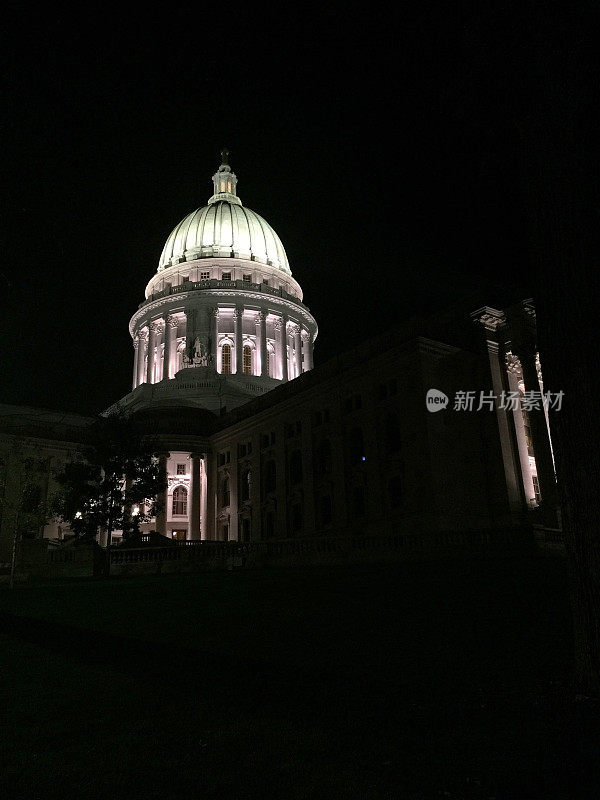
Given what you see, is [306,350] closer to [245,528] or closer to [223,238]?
[223,238]

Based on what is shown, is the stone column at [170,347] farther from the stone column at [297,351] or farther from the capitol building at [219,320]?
the stone column at [297,351]

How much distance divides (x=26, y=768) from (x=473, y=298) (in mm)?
52127

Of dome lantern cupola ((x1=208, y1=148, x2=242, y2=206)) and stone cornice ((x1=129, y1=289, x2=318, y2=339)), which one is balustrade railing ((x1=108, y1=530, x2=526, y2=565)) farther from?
dome lantern cupola ((x1=208, y1=148, x2=242, y2=206))

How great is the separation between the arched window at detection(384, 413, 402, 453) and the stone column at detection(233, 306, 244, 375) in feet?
123

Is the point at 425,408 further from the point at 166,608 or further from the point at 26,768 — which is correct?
the point at 26,768

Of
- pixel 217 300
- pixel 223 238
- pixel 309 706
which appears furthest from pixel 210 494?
pixel 309 706

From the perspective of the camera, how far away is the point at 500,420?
48.2 metres

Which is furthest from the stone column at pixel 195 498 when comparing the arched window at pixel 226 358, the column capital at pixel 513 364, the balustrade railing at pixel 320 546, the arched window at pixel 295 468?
the column capital at pixel 513 364

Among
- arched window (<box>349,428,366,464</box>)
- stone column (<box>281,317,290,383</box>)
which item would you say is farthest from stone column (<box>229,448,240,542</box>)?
stone column (<box>281,317,290,383</box>)

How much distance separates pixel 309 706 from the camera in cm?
671

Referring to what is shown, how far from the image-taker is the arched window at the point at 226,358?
86250 millimetres

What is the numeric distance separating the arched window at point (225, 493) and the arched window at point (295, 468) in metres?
11.4

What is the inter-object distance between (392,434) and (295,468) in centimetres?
1247

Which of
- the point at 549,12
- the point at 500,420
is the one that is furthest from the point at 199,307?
the point at 549,12
